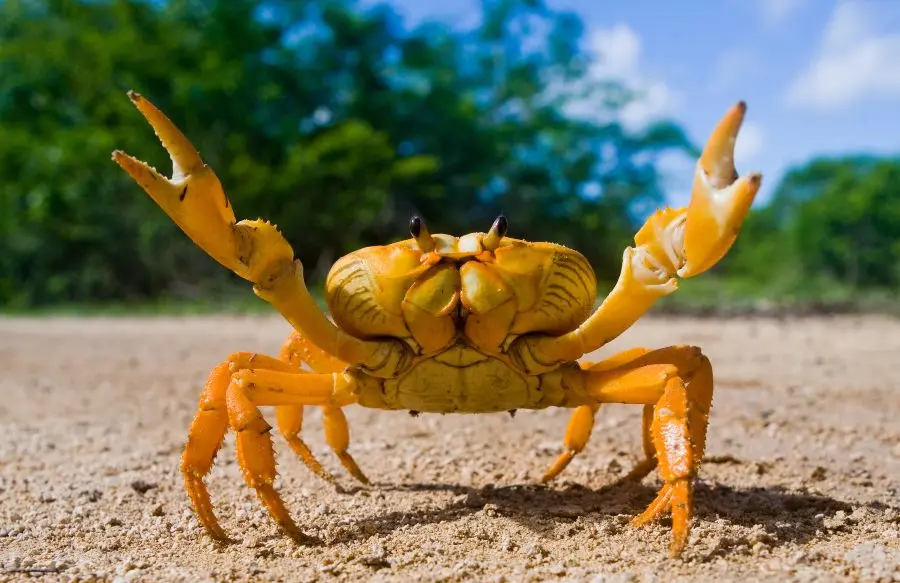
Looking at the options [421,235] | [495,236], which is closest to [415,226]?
[421,235]

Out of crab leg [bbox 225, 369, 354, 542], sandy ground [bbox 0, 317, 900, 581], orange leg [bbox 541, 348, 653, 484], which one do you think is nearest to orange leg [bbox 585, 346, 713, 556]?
sandy ground [bbox 0, 317, 900, 581]

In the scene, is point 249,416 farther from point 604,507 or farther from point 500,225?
point 604,507

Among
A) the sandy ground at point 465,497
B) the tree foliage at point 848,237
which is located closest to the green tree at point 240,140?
the tree foliage at point 848,237

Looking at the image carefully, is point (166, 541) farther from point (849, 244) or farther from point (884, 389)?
point (849, 244)

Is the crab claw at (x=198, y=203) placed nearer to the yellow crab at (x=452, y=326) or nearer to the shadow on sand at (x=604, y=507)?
the yellow crab at (x=452, y=326)

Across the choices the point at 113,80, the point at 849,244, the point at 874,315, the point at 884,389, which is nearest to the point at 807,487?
the point at 884,389
